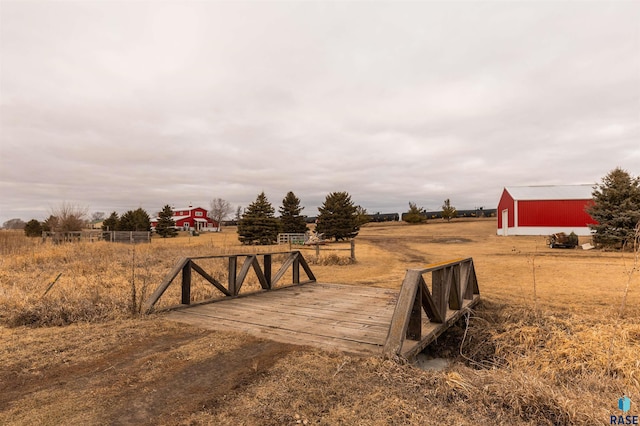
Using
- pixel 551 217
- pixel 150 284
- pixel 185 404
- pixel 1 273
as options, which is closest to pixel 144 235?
pixel 1 273

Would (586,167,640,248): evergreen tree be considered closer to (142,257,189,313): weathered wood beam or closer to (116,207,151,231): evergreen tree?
(142,257,189,313): weathered wood beam

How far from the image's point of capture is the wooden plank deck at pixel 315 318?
4.52m

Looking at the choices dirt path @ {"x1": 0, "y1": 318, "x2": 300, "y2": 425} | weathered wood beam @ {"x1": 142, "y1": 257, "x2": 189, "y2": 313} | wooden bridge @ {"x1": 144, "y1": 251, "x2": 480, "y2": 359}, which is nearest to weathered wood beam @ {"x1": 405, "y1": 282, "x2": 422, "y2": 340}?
wooden bridge @ {"x1": 144, "y1": 251, "x2": 480, "y2": 359}

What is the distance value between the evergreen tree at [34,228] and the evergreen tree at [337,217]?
1318 inches

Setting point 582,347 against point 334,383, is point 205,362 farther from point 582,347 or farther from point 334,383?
point 582,347

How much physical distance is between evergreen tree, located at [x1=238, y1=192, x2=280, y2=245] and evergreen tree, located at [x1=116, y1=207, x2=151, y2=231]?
21.7 metres

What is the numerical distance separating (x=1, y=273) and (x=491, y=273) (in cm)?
1603

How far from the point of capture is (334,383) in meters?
3.23

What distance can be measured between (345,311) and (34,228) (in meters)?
49.7

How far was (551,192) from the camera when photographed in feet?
115

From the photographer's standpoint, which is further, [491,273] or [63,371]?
[491,273]

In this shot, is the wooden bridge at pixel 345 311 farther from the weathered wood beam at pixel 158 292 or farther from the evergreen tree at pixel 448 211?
the evergreen tree at pixel 448 211

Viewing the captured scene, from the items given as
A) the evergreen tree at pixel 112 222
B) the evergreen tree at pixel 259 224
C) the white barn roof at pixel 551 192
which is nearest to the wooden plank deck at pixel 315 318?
the evergreen tree at pixel 259 224

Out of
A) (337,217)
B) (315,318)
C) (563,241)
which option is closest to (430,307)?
(315,318)
